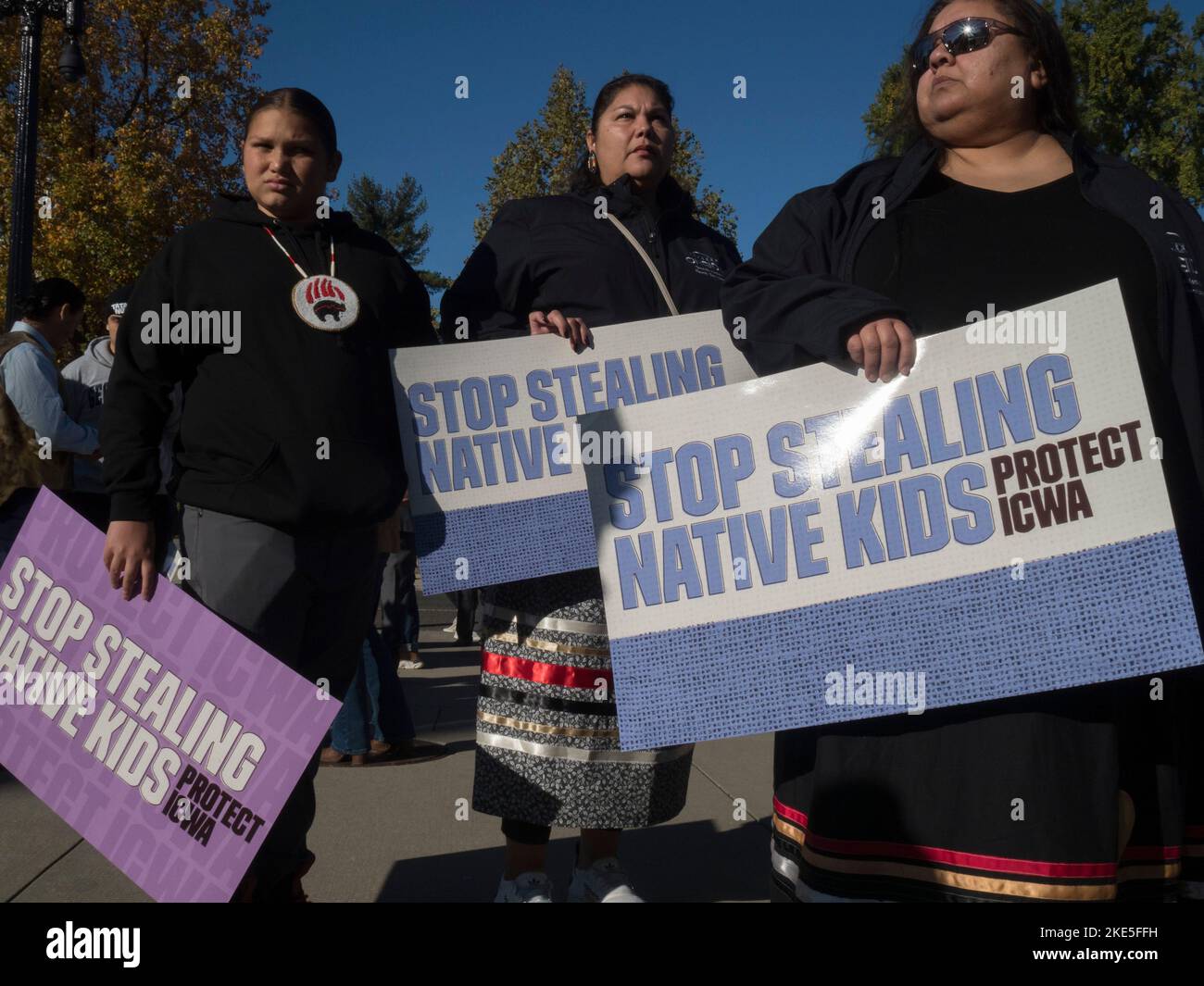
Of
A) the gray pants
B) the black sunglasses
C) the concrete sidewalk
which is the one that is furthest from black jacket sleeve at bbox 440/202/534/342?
the concrete sidewalk

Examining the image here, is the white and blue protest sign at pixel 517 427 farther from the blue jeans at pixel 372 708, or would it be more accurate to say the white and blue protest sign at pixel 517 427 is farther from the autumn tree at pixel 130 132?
the autumn tree at pixel 130 132

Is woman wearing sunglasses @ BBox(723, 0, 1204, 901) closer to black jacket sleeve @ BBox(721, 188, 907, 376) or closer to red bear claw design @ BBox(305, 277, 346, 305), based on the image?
black jacket sleeve @ BBox(721, 188, 907, 376)

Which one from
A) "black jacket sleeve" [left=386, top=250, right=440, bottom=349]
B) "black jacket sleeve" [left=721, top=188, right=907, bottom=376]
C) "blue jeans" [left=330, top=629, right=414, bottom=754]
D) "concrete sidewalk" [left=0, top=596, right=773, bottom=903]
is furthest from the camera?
"blue jeans" [left=330, top=629, right=414, bottom=754]

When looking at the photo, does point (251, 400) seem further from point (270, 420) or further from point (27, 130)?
point (27, 130)

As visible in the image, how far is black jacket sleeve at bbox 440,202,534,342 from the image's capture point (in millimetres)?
2787

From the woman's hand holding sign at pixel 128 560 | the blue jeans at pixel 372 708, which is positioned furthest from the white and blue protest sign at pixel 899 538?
the blue jeans at pixel 372 708

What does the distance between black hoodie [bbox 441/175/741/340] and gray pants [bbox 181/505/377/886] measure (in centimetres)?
71

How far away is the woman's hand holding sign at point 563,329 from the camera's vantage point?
262 cm

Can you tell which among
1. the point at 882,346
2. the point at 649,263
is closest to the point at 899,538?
the point at 882,346

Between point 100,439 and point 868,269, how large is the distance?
5.74 ft

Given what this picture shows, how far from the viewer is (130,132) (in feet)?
59.7

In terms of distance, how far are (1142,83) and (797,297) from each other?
2349cm
